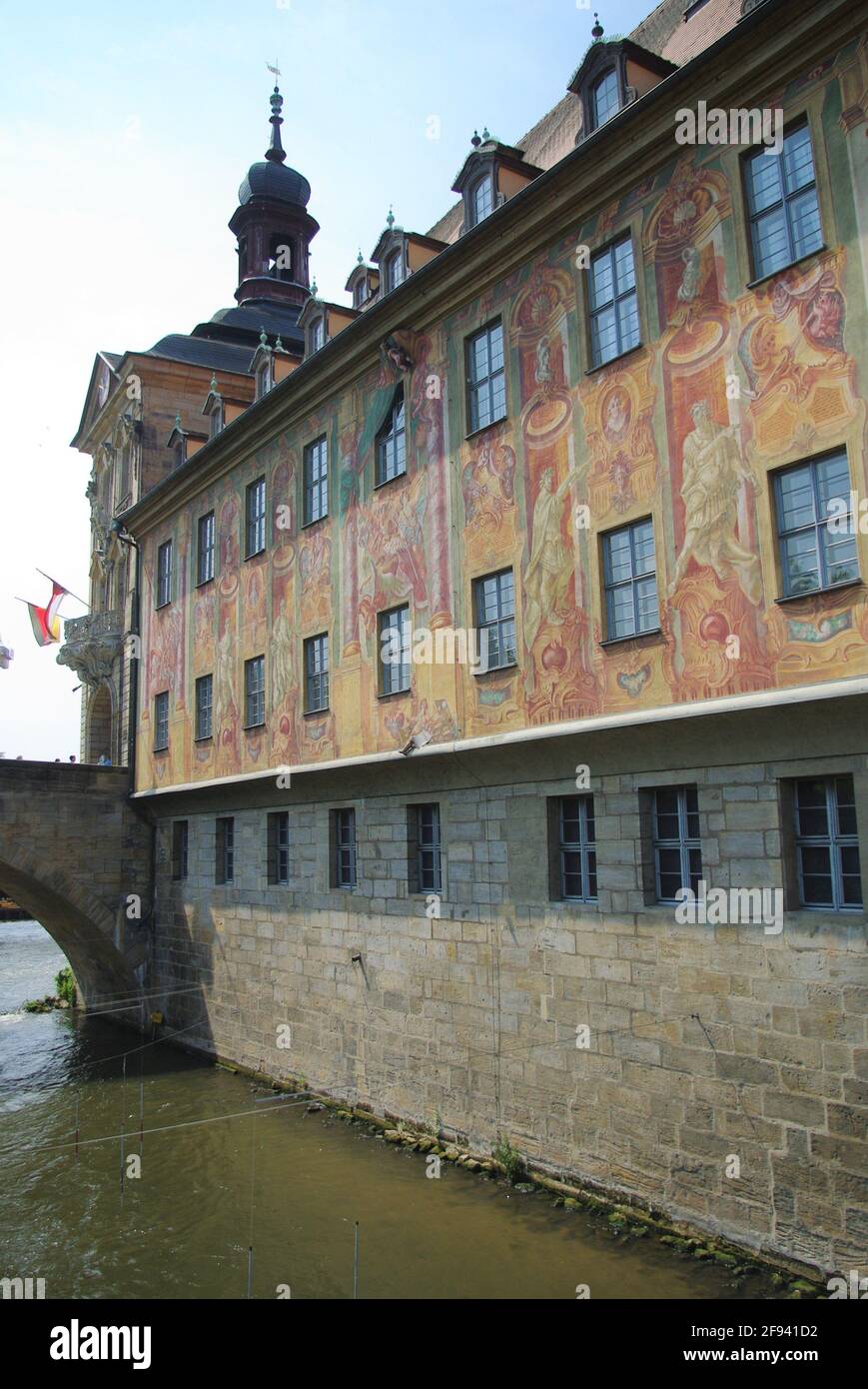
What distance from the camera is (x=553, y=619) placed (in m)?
11.4

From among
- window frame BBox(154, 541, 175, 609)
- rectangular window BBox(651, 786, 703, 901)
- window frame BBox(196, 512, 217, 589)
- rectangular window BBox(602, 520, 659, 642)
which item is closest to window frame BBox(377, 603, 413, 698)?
rectangular window BBox(602, 520, 659, 642)

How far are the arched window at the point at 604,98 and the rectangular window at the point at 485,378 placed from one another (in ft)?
8.01

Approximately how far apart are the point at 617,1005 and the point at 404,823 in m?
4.37

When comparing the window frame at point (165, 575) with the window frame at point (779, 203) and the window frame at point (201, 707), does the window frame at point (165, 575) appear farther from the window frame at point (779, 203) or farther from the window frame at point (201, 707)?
the window frame at point (779, 203)

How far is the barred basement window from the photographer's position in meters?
16.4

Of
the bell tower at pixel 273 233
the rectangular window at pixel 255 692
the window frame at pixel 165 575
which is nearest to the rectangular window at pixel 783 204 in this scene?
the rectangular window at pixel 255 692

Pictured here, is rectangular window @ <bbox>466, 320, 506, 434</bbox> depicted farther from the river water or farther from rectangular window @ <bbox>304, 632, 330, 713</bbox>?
the river water

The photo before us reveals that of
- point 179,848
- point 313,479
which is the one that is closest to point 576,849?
point 313,479

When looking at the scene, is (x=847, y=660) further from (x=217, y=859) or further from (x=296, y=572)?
(x=217, y=859)

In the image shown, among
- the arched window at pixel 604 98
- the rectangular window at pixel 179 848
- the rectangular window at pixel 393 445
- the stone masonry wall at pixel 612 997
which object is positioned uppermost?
the arched window at pixel 604 98

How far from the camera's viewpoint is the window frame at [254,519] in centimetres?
1820

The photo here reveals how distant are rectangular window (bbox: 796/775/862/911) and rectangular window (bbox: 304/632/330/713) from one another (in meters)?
8.27
